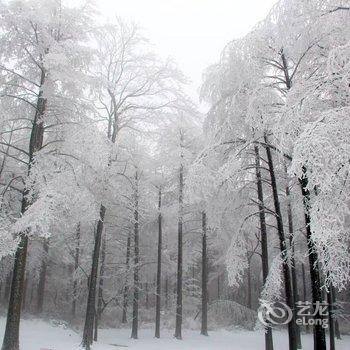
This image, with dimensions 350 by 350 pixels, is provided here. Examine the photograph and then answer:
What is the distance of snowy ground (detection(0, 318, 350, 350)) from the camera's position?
15.6 m

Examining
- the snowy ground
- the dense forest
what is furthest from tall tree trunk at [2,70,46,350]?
the snowy ground

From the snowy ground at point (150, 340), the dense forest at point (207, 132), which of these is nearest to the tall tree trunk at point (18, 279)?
the dense forest at point (207, 132)

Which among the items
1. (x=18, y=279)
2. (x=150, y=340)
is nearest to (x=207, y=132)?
(x=18, y=279)

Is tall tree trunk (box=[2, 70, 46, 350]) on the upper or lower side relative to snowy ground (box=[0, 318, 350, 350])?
upper

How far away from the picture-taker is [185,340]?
1864 cm

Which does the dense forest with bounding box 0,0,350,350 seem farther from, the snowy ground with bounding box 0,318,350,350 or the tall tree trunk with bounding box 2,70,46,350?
the snowy ground with bounding box 0,318,350,350

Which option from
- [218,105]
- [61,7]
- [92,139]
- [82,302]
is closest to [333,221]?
[218,105]

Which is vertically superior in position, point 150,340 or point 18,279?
point 18,279

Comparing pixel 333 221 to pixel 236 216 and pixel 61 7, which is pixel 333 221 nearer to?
pixel 236 216

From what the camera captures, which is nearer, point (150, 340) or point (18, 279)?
point (18, 279)

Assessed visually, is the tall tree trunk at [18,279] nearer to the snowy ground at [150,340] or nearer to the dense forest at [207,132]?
the dense forest at [207,132]

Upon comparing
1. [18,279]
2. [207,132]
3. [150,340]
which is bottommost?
[150,340]

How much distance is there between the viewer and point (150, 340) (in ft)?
61.3

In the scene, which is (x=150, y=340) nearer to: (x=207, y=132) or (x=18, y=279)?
(x=18, y=279)
